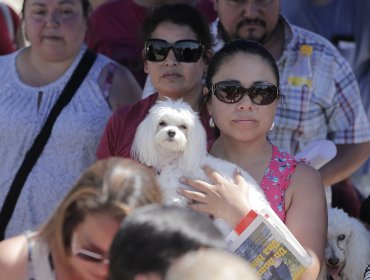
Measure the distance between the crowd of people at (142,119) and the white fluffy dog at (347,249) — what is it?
12.1 inches

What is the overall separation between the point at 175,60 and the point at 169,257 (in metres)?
1.83

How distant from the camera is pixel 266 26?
4414 mm

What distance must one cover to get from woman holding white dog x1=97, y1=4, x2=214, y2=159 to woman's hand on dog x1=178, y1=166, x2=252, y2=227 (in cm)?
52

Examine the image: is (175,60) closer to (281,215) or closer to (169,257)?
(281,215)

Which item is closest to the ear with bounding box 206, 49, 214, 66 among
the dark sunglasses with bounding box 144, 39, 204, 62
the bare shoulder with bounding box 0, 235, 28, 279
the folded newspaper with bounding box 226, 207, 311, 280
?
the dark sunglasses with bounding box 144, 39, 204, 62

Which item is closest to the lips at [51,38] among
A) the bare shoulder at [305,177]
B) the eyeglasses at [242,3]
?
the eyeglasses at [242,3]

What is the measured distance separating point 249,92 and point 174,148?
40 cm

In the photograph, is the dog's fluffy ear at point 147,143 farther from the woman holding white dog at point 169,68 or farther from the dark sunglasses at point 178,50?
the dark sunglasses at point 178,50

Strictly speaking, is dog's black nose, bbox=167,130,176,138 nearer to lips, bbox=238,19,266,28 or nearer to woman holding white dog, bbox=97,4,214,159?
woman holding white dog, bbox=97,4,214,159

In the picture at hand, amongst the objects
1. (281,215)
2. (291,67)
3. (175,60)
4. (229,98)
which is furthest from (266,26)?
(281,215)

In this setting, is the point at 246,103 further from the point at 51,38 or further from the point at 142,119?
the point at 51,38

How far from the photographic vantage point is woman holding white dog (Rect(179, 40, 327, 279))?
3.16 meters

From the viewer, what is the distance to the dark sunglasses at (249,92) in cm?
335

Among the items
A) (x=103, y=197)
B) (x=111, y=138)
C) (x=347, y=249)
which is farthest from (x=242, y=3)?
(x=103, y=197)
